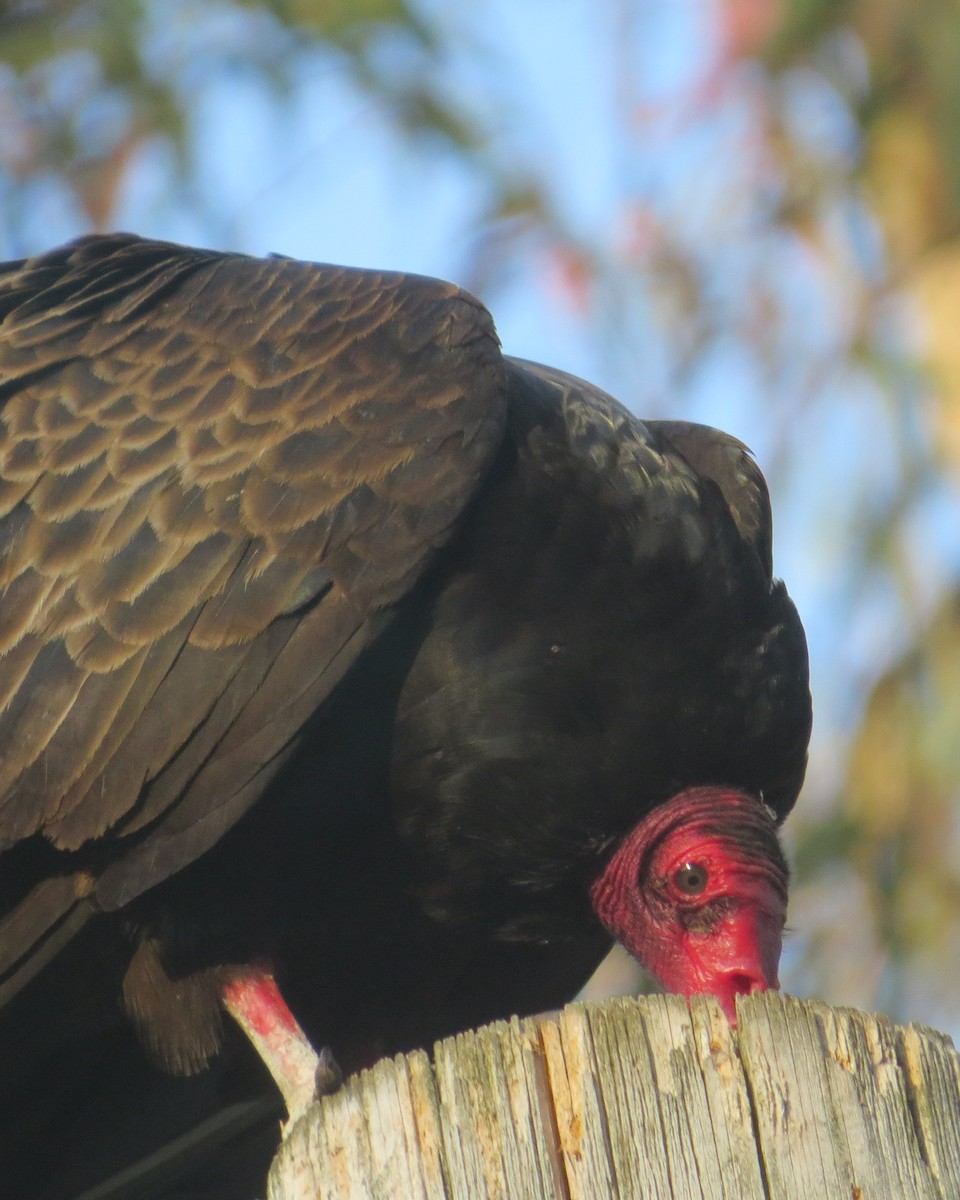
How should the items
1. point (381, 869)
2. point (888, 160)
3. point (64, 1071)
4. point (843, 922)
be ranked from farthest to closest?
point (888, 160), point (843, 922), point (64, 1071), point (381, 869)

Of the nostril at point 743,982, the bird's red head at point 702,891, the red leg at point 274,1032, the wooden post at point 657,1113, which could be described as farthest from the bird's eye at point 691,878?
the wooden post at point 657,1113

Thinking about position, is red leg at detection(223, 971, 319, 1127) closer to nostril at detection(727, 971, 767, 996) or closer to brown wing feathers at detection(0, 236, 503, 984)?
brown wing feathers at detection(0, 236, 503, 984)

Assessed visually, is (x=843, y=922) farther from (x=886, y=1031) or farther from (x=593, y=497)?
(x=886, y=1031)

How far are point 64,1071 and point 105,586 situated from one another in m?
1.17

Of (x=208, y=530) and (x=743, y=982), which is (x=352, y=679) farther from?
(x=743, y=982)

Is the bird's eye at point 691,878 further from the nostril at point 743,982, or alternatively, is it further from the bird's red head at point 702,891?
the nostril at point 743,982

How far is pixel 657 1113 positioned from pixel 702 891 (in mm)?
1340

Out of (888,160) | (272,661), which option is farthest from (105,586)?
(888,160)

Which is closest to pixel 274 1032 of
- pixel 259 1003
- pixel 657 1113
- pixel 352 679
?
pixel 259 1003

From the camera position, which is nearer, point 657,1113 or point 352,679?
point 657,1113

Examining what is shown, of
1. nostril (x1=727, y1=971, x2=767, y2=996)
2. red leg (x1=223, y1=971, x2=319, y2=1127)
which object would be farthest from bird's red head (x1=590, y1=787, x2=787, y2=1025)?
red leg (x1=223, y1=971, x2=319, y2=1127)

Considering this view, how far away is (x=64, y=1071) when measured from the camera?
367 cm

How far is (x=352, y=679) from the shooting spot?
10.1ft

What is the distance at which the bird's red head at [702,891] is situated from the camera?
3.16 meters
